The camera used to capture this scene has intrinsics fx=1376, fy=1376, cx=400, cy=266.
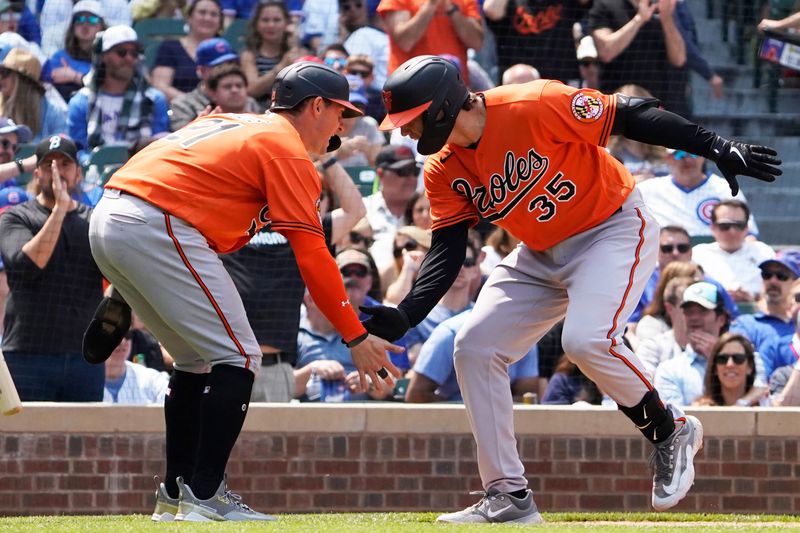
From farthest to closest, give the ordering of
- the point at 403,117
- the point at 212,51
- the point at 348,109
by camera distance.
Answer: the point at 212,51
the point at 348,109
the point at 403,117

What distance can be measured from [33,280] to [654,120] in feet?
12.3

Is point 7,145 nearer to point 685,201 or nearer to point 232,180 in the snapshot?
point 685,201

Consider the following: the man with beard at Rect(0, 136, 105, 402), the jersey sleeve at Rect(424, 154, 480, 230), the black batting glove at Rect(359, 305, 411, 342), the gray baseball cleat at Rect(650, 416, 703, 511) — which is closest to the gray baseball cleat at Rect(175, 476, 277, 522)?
the black batting glove at Rect(359, 305, 411, 342)

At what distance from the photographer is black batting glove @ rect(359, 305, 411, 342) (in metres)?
5.24

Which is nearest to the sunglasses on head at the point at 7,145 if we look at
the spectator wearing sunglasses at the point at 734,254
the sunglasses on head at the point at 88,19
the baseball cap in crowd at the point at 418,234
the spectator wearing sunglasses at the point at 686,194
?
the sunglasses on head at the point at 88,19

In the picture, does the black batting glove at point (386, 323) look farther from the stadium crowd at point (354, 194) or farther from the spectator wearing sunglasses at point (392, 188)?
the spectator wearing sunglasses at point (392, 188)

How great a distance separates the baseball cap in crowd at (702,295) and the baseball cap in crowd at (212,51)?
406 cm

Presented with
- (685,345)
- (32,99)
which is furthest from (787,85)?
(32,99)

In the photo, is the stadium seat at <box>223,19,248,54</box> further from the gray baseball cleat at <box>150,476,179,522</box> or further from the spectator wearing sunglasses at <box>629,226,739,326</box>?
the gray baseball cleat at <box>150,476,179,522</box>

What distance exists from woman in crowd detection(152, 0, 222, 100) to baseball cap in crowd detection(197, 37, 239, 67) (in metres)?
0.25

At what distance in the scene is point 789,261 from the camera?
8.79m

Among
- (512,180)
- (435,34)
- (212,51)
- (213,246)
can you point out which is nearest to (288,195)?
(213,246)

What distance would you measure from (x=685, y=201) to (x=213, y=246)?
5.20 meters

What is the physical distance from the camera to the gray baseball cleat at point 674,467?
5.43 m
